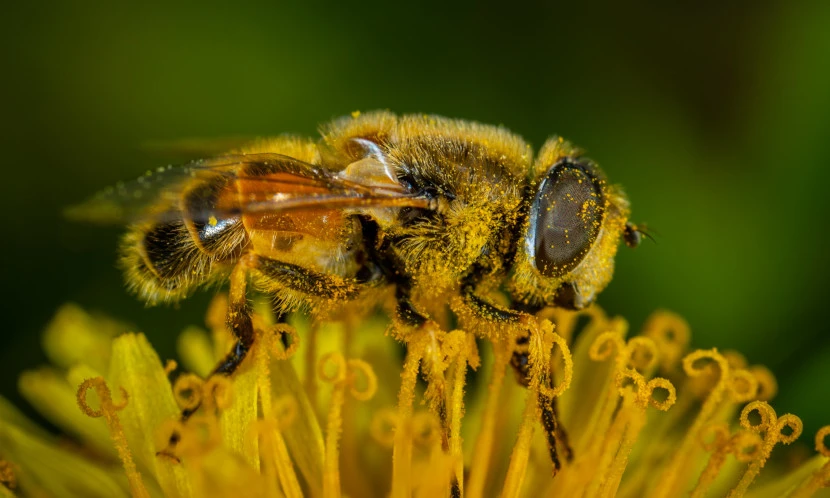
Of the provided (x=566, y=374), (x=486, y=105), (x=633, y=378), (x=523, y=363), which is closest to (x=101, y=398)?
(x=523, y=363)

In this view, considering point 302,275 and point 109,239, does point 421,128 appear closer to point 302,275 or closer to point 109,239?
point 302,275

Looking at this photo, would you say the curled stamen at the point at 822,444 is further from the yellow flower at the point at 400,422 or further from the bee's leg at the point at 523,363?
the bee's leg at the point at 523,363

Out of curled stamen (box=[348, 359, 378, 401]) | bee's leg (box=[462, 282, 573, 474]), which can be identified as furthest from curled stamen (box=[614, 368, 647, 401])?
curled stamen (box=[348, 359, 378, 401])

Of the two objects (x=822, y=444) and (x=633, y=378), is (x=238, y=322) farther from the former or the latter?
(x=822, y=444)

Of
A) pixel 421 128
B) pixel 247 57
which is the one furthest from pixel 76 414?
pixel 247 57

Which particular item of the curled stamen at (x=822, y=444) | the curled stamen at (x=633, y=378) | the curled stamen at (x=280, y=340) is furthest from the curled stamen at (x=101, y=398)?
the curled stamen at (x=822, y=444)
